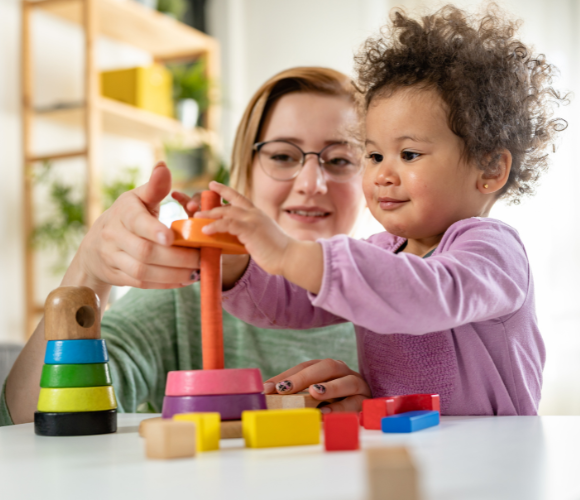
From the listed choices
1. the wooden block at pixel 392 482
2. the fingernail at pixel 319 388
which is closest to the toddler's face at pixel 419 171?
the fingernail at pixel 319 388

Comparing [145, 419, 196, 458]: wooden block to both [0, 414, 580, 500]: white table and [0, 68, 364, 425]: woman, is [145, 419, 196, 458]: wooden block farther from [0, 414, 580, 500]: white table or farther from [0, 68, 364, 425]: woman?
[0, 68, 364, 425]: woman

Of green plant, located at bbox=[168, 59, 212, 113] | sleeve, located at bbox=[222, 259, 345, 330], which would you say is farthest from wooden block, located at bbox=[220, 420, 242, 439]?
green plant, located at bbox=[168, 59, 212, 113]

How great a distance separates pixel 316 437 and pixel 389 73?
0.65 metres

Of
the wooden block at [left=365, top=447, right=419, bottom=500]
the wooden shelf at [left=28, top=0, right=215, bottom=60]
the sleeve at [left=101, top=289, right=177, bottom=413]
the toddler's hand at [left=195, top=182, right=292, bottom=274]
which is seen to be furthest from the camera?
the wooden shelf at [left=28, top=0, right=215, bottom=60]

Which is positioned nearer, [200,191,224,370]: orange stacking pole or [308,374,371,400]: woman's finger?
[200,191,224,370]: orange stacking pole

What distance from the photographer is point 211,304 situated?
2.20 feet

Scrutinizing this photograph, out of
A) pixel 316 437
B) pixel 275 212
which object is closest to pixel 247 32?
pixel 275 212

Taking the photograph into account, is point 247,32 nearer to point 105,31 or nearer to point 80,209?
point 105,31

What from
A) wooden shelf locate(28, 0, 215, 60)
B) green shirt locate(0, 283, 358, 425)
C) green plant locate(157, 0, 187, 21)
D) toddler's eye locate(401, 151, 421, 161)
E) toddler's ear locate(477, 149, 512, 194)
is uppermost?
green plant locate(157, 0, 187, 21)

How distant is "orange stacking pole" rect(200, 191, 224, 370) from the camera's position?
654 mm

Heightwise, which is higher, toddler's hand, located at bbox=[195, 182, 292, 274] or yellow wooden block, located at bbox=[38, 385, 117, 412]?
toddler's hand, located at bbox=[195, 182, 292, 274]

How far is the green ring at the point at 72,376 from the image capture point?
665 mm

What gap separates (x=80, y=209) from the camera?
9.30 feet

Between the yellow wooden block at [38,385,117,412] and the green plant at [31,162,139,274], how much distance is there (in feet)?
7.33
